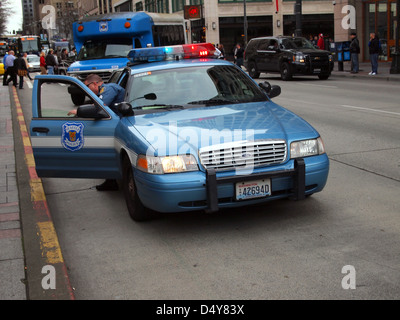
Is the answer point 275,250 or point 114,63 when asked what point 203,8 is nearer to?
point 114,63

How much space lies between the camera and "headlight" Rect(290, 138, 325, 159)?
5535 mm

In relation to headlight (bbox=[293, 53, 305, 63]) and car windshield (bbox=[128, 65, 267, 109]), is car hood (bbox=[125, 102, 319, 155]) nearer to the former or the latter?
car windshield (bbox=[128, 65, 267, 109])

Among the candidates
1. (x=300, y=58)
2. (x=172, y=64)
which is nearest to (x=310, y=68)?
(x=300, y=58)

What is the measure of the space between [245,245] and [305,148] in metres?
1.17

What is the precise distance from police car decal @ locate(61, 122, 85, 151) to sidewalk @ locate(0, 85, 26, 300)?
3.00 ft

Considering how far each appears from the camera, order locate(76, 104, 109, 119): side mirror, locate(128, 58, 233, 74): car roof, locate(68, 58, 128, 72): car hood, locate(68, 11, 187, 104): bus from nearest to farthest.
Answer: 1. locate(76, 104, 109, 119): side mirror
2. locate(128, 58, 233, 74): car roof
3. locate(68, 58, 128, 72): car hood
4. locate(68, 11, 187, 104): bus

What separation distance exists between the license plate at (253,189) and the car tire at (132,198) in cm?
109

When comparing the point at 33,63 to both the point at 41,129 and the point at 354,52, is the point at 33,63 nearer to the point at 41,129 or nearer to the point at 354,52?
the point at 354,52

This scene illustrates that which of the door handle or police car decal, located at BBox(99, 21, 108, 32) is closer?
Answer: the door handle

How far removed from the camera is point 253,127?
562 cm

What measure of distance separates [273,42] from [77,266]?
23055mm

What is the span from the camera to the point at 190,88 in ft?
22.2

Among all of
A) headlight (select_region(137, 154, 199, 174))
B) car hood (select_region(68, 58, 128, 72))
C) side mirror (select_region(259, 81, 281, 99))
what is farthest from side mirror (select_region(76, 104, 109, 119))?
car hood (select_region(68, 58, 128, 72))
